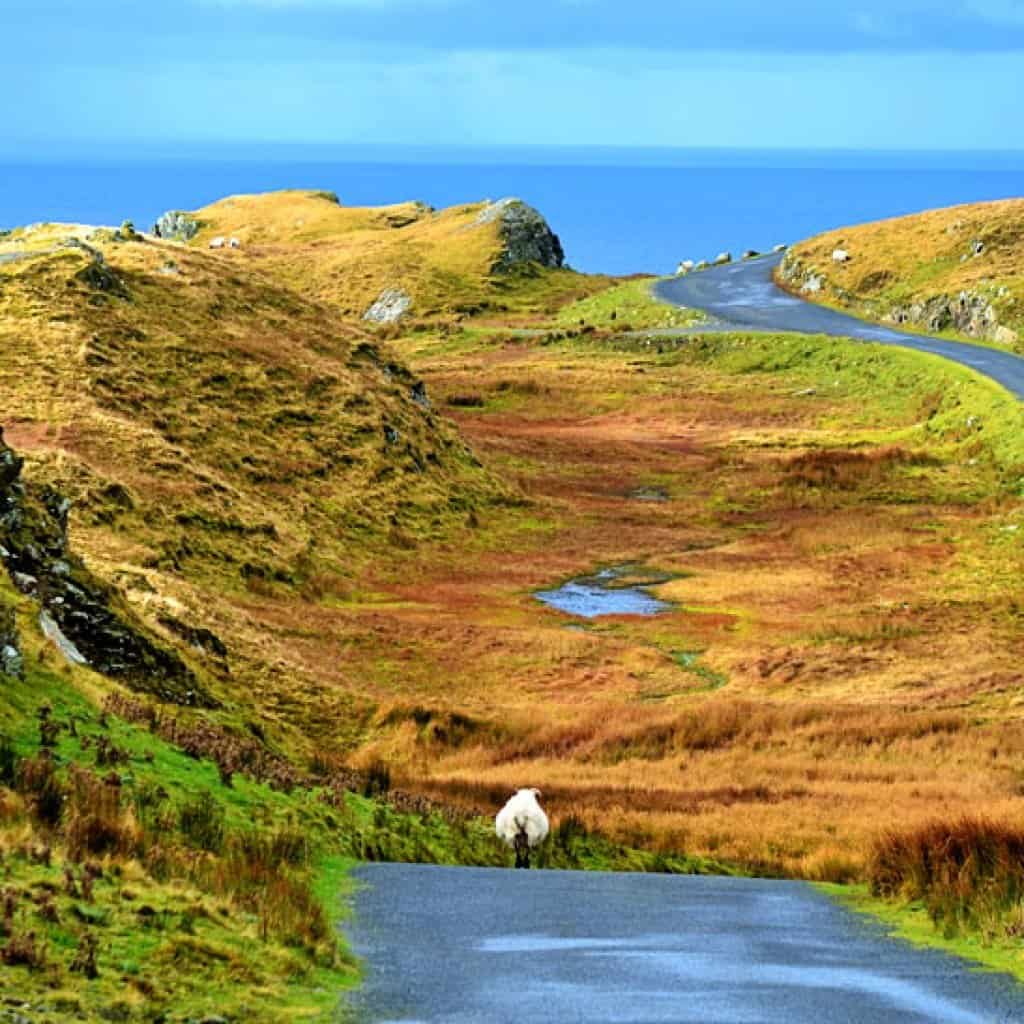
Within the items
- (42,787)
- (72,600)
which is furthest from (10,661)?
(72,600)

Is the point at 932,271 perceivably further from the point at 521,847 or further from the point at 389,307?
the point at 521,847

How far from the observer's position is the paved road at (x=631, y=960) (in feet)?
45.3

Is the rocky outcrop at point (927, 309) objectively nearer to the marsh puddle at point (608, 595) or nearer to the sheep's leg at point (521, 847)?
the marsh puddle at point (608, 595)

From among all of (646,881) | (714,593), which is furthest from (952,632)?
(646,881)

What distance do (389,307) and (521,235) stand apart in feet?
67.6

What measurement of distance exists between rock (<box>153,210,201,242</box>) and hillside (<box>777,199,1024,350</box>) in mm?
67260

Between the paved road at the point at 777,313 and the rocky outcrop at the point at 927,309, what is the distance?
175 centimetres

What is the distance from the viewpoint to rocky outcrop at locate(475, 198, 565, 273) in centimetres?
16550

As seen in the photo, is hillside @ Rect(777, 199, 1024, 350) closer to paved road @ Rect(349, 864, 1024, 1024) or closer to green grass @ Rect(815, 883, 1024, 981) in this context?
green grass @ Rect(815, 883, 1024, 981)

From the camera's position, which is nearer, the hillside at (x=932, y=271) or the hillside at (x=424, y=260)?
the hillside at (x=932, y=271)

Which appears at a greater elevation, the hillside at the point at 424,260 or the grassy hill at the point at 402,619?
the hillside at the point at 424,260

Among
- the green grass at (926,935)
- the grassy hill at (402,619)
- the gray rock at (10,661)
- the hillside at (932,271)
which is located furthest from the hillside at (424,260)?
the green grass at (926,935)

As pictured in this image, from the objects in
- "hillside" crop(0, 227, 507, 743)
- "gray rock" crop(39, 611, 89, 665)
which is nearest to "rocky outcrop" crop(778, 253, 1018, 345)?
"hillside" crop(0, 227, 507, 743)

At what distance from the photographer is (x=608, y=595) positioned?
57.8 meters
